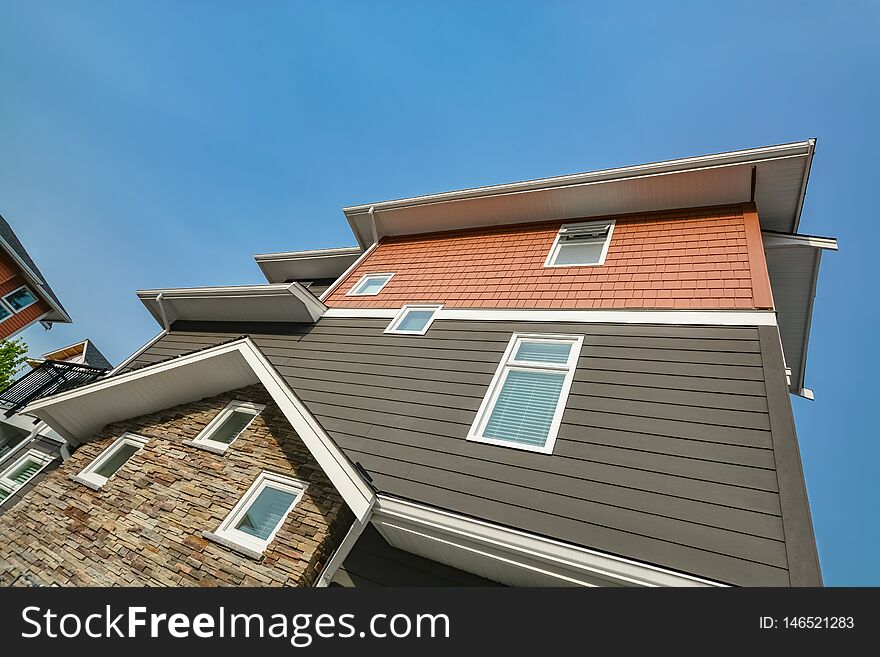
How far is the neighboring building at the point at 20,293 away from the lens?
61.2 ft

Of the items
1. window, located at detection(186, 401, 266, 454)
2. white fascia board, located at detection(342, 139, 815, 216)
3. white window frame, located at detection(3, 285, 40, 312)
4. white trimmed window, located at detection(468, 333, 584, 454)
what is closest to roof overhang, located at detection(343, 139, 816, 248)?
white fascia board, located at detection(342, 139, 815, 216)

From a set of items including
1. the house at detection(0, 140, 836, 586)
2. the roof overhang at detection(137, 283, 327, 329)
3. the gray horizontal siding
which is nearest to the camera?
the gray horizontal siding

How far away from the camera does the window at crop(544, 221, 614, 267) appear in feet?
23.9

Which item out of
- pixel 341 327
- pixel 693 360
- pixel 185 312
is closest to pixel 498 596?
pixel 693 360

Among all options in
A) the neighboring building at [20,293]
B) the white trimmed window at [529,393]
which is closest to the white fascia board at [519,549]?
the white trimmed window at [529,393]

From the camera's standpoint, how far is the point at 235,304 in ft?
28.0

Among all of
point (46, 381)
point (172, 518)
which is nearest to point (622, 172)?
point (172, 518)

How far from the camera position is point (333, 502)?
453 cm

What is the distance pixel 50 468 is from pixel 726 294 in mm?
11950

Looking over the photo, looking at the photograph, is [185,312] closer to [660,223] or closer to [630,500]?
[630,500]

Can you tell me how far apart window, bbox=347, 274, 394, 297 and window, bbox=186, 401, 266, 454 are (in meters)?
3.30

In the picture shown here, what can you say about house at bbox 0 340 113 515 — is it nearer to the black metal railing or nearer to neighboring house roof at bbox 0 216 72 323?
the black metal railing

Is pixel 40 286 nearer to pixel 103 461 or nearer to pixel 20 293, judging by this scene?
pixel 20 293

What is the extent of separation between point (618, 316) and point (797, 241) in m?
4.37
